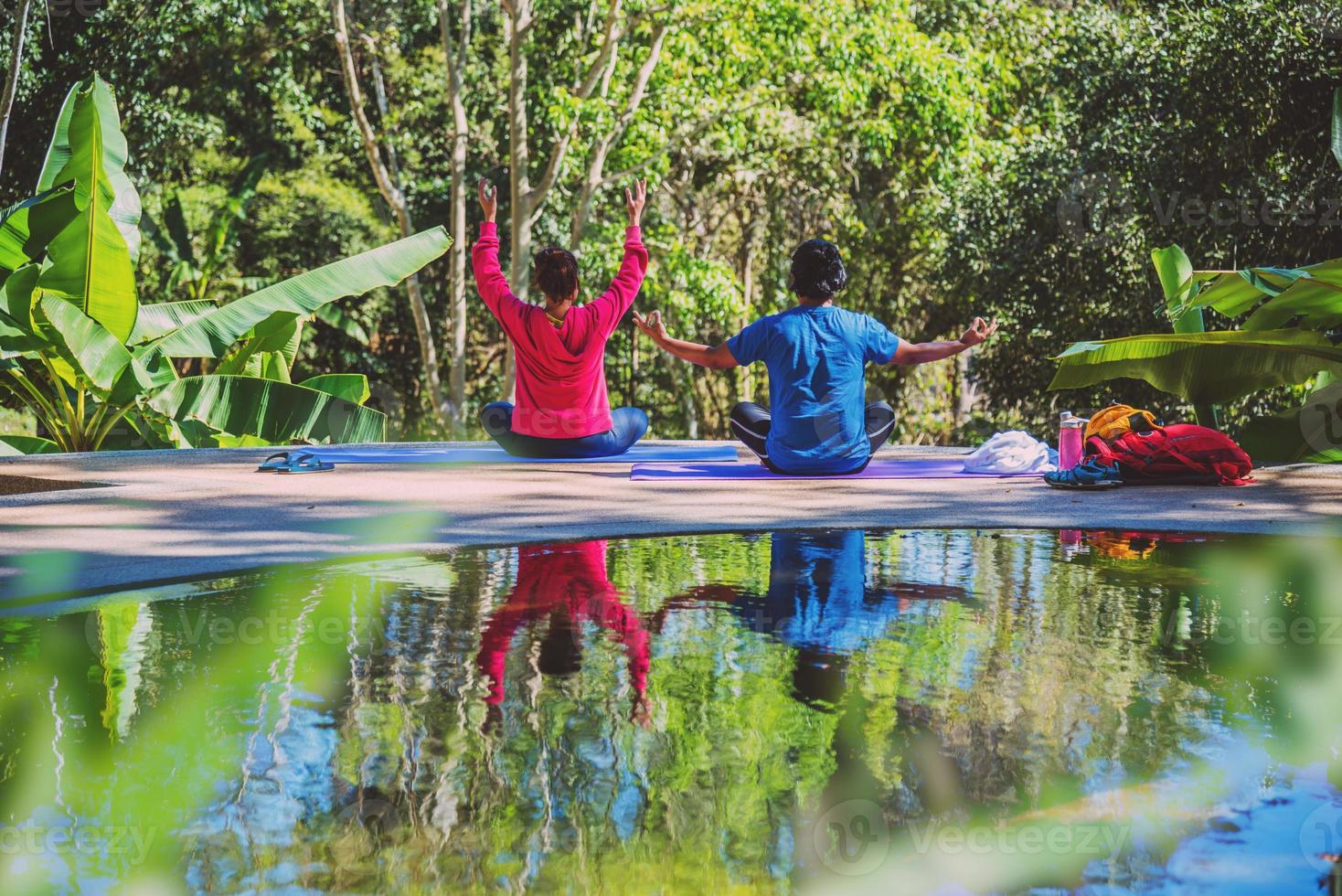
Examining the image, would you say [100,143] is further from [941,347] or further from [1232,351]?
[1232,351]

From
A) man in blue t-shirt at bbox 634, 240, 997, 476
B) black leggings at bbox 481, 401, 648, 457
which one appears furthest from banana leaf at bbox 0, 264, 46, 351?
man in blue t-shirt at bbox 634, 240, 997, 476

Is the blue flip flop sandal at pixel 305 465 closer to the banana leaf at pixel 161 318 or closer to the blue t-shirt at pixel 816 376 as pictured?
the banana leaf at pixel 161 318

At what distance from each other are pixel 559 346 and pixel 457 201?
33.1ft

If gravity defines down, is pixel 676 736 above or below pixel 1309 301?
below

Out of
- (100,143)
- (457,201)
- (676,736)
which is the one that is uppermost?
(457,201)

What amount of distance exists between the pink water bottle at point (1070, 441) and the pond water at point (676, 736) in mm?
3279

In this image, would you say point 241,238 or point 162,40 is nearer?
point 162,40

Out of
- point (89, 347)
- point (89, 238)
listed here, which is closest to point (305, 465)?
point (89, 347)

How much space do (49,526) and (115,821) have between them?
3.54 metres

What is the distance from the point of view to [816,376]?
720cm

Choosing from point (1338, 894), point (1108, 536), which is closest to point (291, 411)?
point (1108, 536)

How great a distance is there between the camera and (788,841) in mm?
1966

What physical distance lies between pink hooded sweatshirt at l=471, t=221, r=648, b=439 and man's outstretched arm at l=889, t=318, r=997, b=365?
5.04 ft

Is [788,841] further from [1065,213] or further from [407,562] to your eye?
[1065,213]
